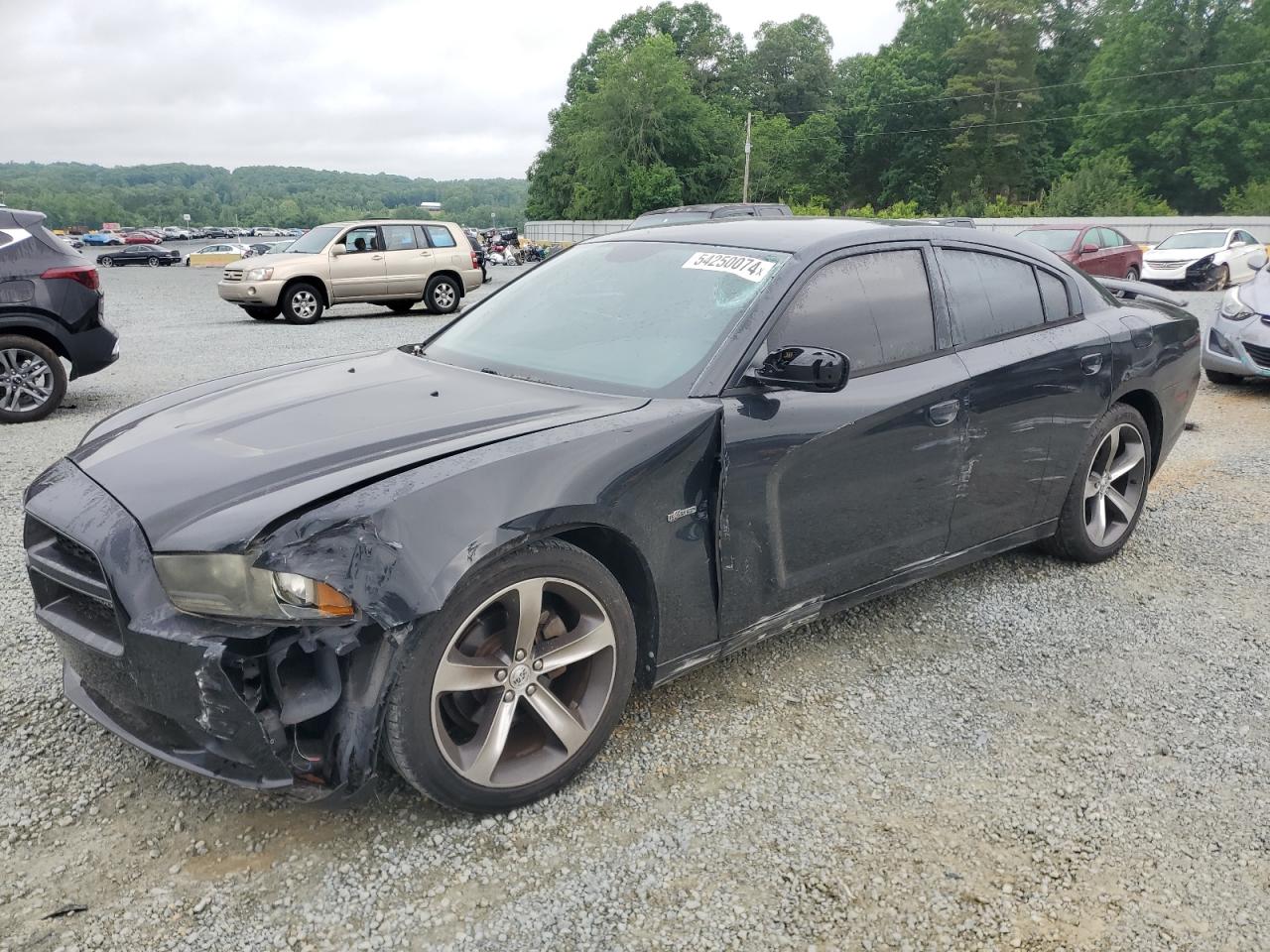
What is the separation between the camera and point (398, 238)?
16.0 m

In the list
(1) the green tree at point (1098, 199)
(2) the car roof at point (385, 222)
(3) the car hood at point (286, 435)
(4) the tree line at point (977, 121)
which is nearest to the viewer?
(3) the car hood at point (286, 435)

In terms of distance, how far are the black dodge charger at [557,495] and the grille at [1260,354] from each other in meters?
5.54

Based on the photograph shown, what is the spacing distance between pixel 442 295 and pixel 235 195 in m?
167

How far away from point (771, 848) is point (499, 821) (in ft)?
2.33

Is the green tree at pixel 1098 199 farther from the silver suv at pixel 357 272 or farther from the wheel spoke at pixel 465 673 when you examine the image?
the wheel spoke at pixel 465 673

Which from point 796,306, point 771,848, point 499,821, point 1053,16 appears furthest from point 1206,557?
point 1053,16

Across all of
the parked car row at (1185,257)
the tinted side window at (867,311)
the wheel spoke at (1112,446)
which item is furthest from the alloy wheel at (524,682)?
the parked car row at (1185,257)

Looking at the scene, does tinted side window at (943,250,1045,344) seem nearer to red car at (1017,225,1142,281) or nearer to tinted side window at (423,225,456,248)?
red car at (1017,225,1142,281)

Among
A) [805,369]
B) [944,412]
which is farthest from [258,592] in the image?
[944,412]

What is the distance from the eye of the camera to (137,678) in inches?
90.0

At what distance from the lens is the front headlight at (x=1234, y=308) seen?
882 cm

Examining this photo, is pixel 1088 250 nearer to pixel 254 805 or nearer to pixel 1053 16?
pixel 254 805

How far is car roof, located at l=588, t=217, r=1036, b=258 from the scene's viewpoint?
3.36m

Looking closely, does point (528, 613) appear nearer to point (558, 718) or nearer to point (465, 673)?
point (465, 673)
